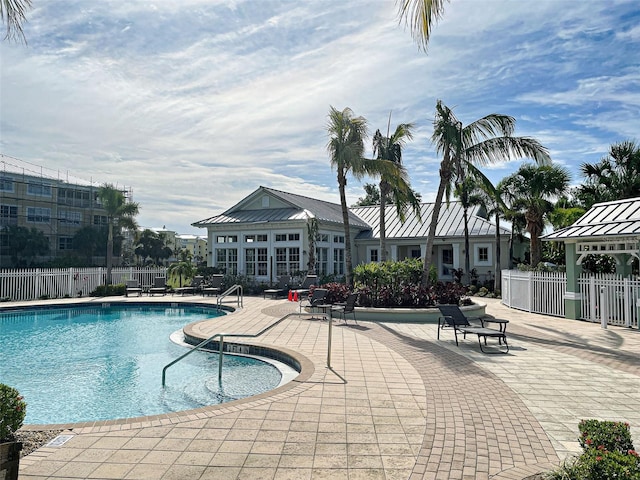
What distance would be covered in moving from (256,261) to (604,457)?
23370mm

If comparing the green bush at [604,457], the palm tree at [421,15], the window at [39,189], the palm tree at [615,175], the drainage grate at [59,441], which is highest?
the window at [39,189]

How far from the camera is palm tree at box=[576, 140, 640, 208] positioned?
1945 cm

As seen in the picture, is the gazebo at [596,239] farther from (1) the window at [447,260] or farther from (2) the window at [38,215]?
(2) the window at [38,215]

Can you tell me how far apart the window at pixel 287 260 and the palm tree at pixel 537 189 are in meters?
11.9

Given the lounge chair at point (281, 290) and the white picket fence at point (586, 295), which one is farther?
the lounge chair at point (281, 290)

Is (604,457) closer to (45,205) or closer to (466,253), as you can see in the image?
(466,253)

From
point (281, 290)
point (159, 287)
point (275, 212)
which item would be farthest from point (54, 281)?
point (275, 212)

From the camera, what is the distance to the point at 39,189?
157 feet

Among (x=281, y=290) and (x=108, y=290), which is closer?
(x=281, y=290)

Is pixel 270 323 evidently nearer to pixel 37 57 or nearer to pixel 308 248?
pixel 37 57

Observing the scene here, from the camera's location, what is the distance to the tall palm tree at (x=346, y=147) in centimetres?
1747

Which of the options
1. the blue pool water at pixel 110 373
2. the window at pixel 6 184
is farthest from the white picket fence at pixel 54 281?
the window at pixel 6 184

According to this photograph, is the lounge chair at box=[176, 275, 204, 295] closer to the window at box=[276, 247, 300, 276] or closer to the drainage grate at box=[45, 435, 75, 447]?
the window at box=[276, 247, 300, 276]

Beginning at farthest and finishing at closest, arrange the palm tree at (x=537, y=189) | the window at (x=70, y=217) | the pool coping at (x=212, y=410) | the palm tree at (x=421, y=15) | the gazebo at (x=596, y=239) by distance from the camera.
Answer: the window at (x=70, y=217)
the palm tree at (x=537, y=189)
the gazebo at (x=596, y=239)
the pool coping at (x=212, y=410)
the palm tree at (x=421, y=15)
